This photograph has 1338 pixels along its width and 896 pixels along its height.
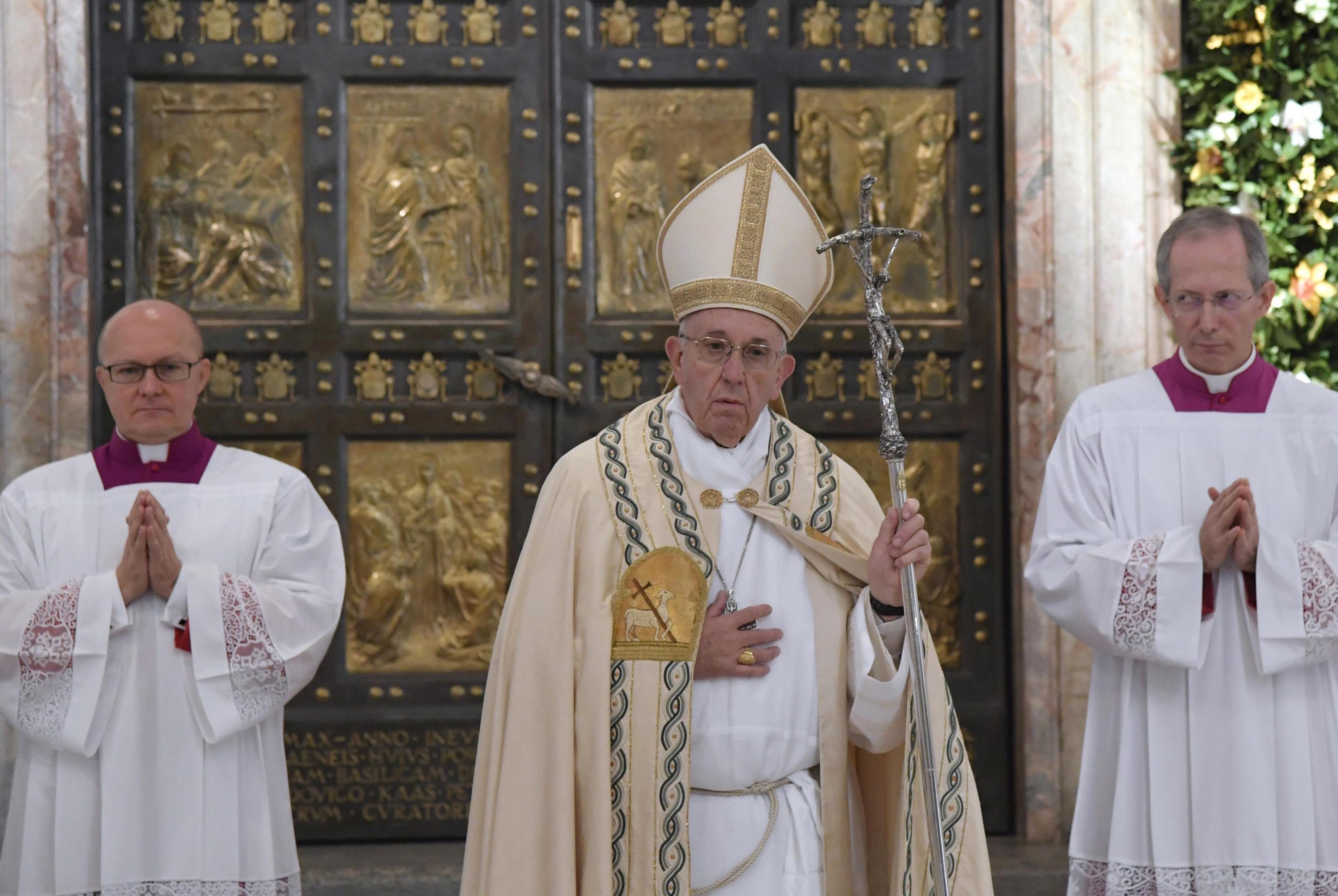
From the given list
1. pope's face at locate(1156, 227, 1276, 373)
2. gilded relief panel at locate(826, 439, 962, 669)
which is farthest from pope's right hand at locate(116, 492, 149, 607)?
gilded relief panel at locate(826, 439, 962, 669)

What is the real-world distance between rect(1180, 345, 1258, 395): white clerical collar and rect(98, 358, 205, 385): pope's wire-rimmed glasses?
261 cm

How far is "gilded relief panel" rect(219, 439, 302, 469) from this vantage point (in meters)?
6.05

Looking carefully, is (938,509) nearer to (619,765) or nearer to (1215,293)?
(1215,293)

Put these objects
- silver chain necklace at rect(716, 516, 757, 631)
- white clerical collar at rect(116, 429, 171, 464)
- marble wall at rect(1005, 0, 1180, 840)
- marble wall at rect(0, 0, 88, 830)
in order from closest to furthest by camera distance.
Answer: silver chain necklace at rect(716, 516, 757, 631) → white clerical collar at rect(116, 429, 171, 464) → marble wall at rect(0, 0, 88, 830) → marble wall at rect(1005, 0, 1180, 840)

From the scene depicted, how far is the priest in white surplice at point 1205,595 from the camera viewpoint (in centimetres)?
388

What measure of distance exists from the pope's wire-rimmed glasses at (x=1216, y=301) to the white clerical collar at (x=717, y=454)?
1.27 metres

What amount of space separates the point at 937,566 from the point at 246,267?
9.39 feet

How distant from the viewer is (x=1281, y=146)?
5.82m

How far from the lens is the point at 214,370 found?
6027 mm

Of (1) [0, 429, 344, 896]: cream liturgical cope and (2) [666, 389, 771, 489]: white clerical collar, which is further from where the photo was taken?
(1) [0, 429, 344, 896]: cream liturgical cope

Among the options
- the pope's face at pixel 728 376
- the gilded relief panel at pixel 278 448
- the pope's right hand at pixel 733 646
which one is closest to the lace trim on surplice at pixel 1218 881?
the pope's right hand at pixel 733 646

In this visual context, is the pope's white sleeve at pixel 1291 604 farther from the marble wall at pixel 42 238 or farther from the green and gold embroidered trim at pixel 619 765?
the marble wall at pixel 42 238

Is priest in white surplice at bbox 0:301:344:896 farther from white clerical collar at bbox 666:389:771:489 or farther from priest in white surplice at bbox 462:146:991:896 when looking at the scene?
white clerical collar at bbox 666:389:771:489

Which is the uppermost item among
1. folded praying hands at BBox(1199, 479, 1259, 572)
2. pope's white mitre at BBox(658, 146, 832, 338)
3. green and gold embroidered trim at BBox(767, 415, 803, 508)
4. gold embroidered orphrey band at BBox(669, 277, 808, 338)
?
pope's white mitre at BBox(658, 146, 832, 338)
